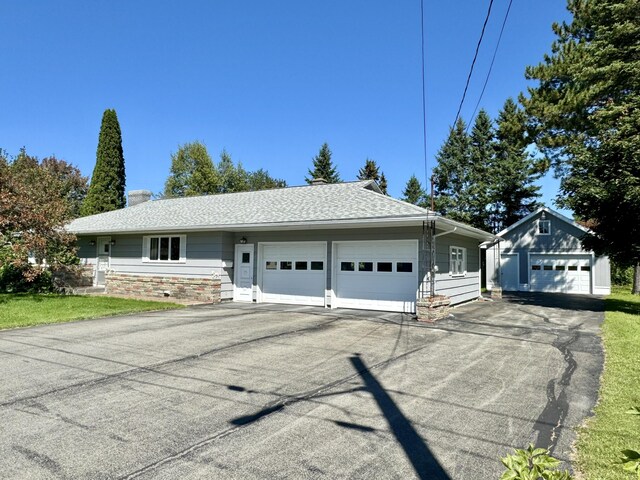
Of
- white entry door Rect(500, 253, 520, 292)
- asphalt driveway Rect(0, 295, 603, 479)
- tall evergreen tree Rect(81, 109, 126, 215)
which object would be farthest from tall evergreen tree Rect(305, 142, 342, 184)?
asphalt driveway Rect(0, 295, 603, 479)

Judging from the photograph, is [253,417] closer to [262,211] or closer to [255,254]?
[255,254]

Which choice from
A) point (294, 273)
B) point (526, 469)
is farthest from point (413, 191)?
point (526, 469)

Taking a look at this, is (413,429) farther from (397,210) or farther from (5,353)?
(397,210)

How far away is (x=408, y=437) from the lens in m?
3.71

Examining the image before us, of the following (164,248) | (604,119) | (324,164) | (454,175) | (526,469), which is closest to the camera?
(526,469)

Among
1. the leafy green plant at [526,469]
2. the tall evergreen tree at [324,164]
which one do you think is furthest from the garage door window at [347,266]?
the tall evergreen tree at [324,164]

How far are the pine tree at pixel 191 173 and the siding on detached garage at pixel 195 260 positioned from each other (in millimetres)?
27472

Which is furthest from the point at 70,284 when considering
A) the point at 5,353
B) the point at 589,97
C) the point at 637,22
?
the point at 637,22

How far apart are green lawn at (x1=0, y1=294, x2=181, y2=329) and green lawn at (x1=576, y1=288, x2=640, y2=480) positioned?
442 inches

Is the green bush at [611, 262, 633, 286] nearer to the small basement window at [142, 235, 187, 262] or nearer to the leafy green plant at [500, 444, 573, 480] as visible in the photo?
the small basement window at [142, 235, 187, 262]

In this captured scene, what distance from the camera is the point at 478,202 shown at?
3344cm

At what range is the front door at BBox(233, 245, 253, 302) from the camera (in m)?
15.0

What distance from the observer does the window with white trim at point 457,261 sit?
47.8 feet

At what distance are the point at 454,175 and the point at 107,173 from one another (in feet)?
97.7
